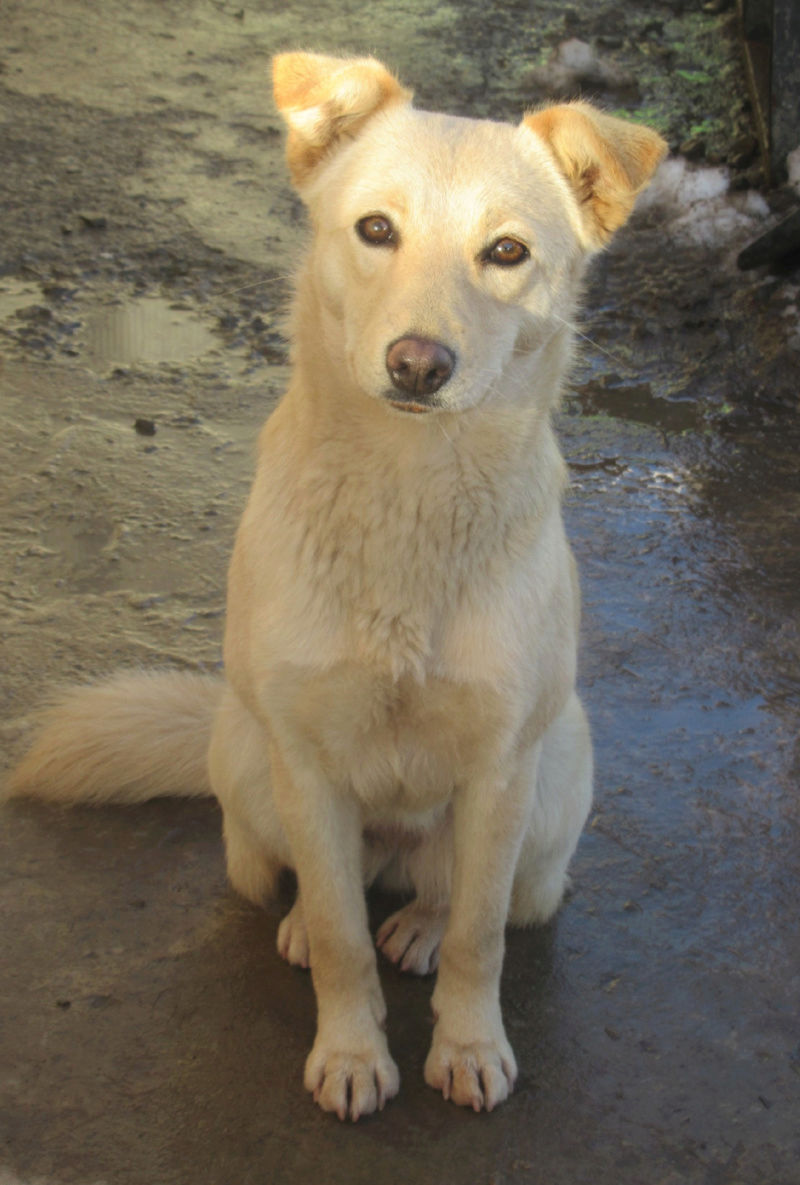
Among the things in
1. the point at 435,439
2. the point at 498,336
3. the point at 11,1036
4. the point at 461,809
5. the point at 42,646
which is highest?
the point at 498,336

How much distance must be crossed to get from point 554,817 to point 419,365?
2.96ft

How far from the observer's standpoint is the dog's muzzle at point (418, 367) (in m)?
1.73

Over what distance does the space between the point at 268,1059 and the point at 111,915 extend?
43cm

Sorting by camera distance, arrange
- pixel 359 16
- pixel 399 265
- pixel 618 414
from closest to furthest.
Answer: pixel 399 265 < pixel 618 414 < pixel 359 16

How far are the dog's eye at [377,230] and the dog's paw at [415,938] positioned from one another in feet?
3.97

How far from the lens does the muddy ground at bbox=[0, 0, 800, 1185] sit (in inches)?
78.6

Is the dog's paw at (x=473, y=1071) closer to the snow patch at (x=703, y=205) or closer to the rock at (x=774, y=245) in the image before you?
the rock at (x=774, y=245)

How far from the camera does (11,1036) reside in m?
2.07

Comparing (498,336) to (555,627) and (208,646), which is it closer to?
(555,627)

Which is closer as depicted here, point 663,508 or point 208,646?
point 208,646

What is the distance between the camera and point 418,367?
68.1 inches

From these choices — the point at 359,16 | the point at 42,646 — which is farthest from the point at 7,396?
the point at 359,16

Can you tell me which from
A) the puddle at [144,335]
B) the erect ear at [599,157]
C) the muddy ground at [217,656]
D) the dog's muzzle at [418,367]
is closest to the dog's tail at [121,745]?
the muddy ground at [217,656]

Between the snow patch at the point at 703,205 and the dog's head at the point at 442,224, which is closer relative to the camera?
the dog's head at the point at 442,224
